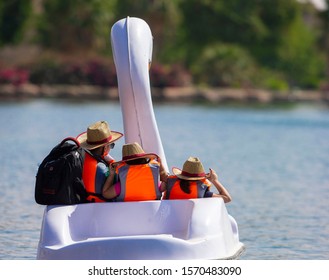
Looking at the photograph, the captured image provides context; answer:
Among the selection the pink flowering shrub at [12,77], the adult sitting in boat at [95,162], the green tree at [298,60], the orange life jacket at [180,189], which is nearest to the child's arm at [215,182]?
the orange life jacket at [180,189]

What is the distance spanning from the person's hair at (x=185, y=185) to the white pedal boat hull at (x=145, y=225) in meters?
0.24

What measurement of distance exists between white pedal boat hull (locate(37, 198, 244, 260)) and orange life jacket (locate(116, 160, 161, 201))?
6.1 inches

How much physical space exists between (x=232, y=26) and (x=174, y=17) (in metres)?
11.1

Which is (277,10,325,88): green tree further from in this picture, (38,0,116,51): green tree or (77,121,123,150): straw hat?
(77,121,123,150): straw hat

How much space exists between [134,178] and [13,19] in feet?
182

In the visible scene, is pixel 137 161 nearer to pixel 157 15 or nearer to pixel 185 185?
pixel 185 185

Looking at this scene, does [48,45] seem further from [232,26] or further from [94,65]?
[232,26]

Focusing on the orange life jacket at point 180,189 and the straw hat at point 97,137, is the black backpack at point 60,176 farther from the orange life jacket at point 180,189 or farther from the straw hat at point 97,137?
the orange life jacket at point 180,189

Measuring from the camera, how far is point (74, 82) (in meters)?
54.3

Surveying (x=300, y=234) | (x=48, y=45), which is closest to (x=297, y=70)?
(x=48, y=45)

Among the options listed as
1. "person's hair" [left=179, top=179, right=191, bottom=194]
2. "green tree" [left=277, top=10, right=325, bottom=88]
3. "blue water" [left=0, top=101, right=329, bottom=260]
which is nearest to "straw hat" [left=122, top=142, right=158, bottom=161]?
"person's hair" [left=179, top=179, right=191, bottom=194]

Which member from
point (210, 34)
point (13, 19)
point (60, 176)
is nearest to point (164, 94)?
point (13, 19)

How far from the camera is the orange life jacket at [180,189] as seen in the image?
27.4 feet

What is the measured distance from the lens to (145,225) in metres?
8.04
